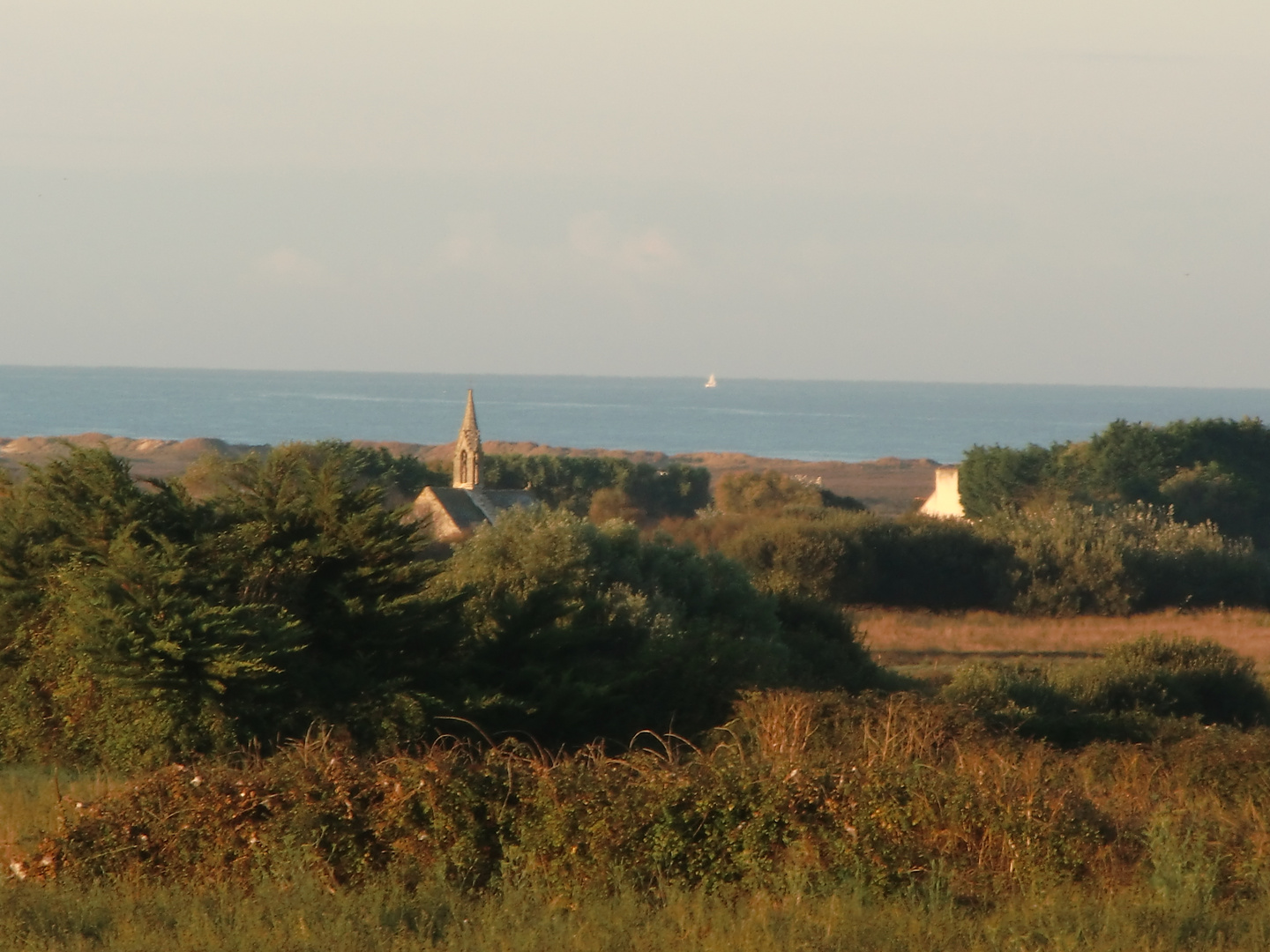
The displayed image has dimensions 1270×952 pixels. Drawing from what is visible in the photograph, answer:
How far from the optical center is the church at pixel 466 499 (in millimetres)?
48656

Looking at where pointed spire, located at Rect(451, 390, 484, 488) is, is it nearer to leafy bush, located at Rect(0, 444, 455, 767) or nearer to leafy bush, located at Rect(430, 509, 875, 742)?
leafy bush, located at Rect(430, 509, 875, 742)

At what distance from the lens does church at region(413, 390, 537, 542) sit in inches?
1916

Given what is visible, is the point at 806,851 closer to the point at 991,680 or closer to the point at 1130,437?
the point at 991,680

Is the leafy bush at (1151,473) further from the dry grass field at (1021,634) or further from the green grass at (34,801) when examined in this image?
the green grass at (34,801)

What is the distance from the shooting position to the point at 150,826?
9750 millimetres

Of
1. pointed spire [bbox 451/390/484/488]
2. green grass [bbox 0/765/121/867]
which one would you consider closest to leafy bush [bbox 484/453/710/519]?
pointed spire [bbox 451/390/484/488]

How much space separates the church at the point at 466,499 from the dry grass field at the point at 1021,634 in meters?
12.6

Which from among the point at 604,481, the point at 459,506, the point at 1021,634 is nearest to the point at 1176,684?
the point at 1021,634

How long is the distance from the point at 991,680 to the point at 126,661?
11.5 meters

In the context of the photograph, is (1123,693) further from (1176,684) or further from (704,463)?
(704,463)

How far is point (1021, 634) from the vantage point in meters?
40.1

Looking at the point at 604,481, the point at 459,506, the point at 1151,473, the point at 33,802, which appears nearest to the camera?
the point at 33,802

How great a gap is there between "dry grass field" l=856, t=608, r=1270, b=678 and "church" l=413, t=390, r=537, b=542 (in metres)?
12.6

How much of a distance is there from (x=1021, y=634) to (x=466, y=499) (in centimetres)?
1994
